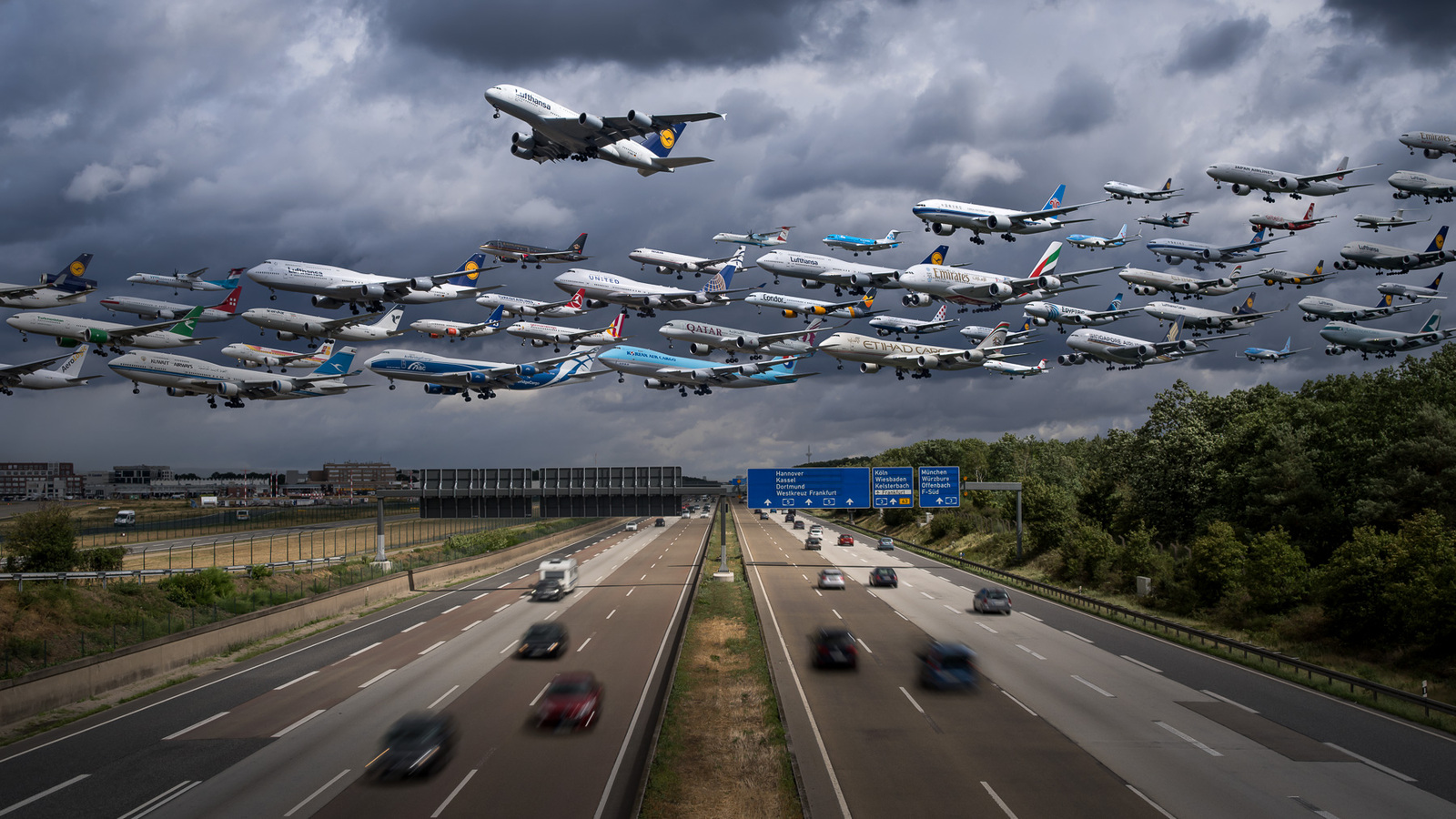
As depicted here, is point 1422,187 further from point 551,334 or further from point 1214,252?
point 551,334

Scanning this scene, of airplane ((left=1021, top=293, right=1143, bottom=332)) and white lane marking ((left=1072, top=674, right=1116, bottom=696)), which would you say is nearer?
white lane marking ((left=1072, top=674, right=1116, bottom=696))

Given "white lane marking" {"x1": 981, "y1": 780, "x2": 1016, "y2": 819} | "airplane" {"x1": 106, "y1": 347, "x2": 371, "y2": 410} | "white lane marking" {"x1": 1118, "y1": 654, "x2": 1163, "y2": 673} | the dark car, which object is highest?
"airplane" {"x1": 106, "y1": 347, "x2": 371, "y2": 410}

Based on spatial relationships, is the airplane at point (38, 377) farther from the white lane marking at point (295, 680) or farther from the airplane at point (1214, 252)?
the airplane at point (1214, 252)

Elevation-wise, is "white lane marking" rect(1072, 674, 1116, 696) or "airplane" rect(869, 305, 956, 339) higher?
"airplane" rect(869, 305, 956, 339)

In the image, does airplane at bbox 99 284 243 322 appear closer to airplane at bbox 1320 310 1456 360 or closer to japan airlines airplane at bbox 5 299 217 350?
japan airlines airplane at bbox 5 299 217 350

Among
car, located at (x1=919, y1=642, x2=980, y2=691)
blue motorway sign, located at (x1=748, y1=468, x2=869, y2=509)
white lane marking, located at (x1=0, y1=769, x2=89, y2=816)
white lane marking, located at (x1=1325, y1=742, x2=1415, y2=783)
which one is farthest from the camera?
blue motorway sign, located at (x1=748, y1=468, x2=869, y2=509)

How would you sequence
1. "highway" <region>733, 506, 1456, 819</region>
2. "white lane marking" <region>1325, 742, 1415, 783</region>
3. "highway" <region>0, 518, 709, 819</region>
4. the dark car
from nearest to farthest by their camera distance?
"highway" <region>0, 518, 709, 819</region> → "highway" <region>733, 506, 1456, 819</region> → the dark car → "white lane marking" <region>1325, 742, 1415, 783</region>

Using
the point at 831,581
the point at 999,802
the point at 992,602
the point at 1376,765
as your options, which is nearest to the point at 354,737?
the point at 999,802

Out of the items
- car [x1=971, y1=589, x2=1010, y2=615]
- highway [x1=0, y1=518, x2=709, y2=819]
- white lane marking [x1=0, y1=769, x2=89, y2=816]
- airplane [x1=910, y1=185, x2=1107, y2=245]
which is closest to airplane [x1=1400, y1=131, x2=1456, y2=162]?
airplane [x1=910, y1=185, x2=1107, y2=245]
